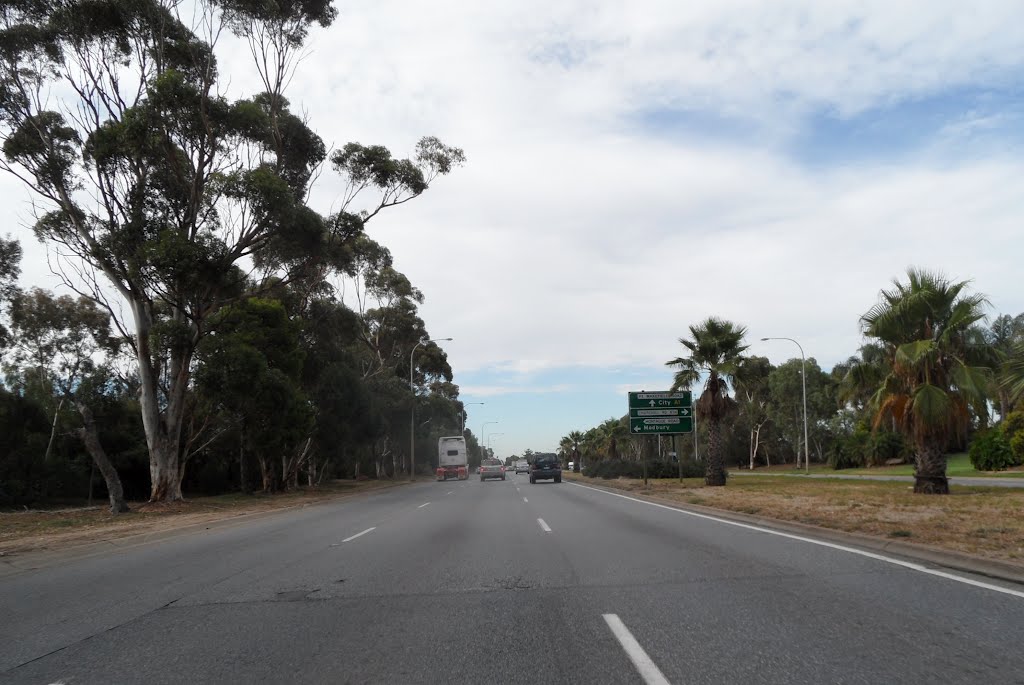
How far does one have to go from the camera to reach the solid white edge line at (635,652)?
5141 mm

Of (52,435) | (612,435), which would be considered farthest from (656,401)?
(612,435)

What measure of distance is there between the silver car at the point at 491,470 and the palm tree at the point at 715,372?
79.5 feet

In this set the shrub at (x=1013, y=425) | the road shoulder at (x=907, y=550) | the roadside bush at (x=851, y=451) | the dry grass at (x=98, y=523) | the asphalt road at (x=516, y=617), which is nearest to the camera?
the asphalt road at (x=516, y=617)

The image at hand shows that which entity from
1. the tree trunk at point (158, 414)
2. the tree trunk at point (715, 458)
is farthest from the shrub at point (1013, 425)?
the tree trunk at point (158, 414)

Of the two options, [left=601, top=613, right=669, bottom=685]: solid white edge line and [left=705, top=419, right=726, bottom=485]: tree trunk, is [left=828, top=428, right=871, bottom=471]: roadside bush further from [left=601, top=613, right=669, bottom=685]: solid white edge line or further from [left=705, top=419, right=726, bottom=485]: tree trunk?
[left=601, top=613, right=669, bottom=685]: solid white edge line

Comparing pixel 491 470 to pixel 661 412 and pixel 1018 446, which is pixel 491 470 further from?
pixel 1018 446

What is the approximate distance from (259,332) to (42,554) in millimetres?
18168

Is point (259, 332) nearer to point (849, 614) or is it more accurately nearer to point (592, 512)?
point (592, 512)

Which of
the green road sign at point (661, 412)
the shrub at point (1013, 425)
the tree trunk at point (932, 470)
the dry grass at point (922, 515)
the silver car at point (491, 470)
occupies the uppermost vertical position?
the green road sign at point (661, 412)

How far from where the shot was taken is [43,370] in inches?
1604

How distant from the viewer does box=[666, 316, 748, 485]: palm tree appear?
33.9 m

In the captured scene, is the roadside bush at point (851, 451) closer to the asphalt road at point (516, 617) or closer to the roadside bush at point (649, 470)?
the roadside bush at point (649, 470)

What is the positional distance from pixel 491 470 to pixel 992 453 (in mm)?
31619

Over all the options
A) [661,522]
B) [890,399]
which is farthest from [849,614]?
[890,399]
